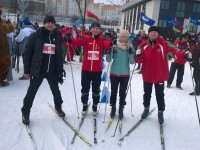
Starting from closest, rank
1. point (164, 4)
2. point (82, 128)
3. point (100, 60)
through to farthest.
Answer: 1. point (82, 128)
2. point (100, 60)
3. point (164, 4)

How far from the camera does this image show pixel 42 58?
4.07 meters

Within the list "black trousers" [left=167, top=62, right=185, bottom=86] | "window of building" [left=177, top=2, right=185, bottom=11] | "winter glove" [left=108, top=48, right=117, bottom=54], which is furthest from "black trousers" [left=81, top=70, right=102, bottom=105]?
"window of building" [left=177, top=2, right=185, bottom=11]

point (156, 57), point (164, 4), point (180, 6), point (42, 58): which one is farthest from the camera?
point (180, 6)

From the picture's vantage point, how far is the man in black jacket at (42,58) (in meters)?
3.98

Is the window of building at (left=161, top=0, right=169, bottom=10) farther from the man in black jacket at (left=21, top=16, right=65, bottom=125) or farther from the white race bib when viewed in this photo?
the man in black jacket at (left=21, top=16, right=65, bottom=125)

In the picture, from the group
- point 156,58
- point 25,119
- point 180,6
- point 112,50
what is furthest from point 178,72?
point 180,6

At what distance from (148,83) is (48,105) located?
2199 mm

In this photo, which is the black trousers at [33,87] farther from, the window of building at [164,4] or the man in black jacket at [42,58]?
the window of building at [164,4]

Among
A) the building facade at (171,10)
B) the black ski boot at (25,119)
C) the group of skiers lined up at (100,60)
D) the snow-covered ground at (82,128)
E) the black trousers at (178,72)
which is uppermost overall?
the building facade at (171,10)

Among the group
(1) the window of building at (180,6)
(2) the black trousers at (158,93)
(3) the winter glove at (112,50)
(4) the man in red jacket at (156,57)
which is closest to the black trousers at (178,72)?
(2) the black trousers at (158,93)

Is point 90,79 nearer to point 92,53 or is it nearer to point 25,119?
point 92,53

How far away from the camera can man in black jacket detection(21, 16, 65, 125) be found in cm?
398

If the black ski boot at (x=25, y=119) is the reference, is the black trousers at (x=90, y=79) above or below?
above

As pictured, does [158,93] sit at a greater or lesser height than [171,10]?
lesser
